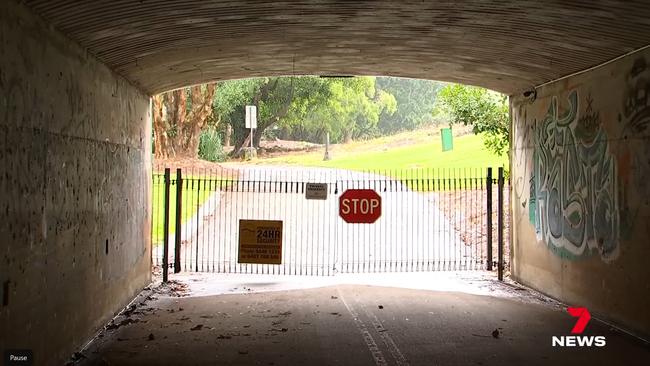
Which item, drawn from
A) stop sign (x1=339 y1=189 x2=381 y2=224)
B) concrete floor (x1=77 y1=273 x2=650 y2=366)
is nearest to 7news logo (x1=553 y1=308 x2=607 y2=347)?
concrete floor (x1=77 y1=273 x2=650 y2=366)

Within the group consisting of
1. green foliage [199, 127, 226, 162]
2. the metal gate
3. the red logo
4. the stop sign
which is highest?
green foliage [199, 127, 226, 162]

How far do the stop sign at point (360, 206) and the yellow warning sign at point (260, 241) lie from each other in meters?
1.60

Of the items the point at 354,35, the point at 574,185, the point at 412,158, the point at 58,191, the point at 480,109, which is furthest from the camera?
the point at 412,158

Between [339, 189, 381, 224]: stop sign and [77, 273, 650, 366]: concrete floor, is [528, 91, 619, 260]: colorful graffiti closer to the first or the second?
[77, 273, 650, 366]: concrete floor

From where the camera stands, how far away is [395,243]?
19.2m

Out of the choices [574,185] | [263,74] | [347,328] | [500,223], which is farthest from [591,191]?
[263,74]

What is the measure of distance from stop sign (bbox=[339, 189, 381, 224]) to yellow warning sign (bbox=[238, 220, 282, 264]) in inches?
63.1

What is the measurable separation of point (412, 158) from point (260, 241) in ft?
98.2

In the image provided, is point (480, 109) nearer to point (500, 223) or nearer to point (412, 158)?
point (500, 223)

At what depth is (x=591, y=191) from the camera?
1020cm

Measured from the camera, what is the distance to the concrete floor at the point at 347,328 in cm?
801

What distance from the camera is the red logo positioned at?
949 cm

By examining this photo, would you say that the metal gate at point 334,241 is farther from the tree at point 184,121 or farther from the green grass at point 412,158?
the green grass at point 412,158

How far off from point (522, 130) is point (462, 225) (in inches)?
352
